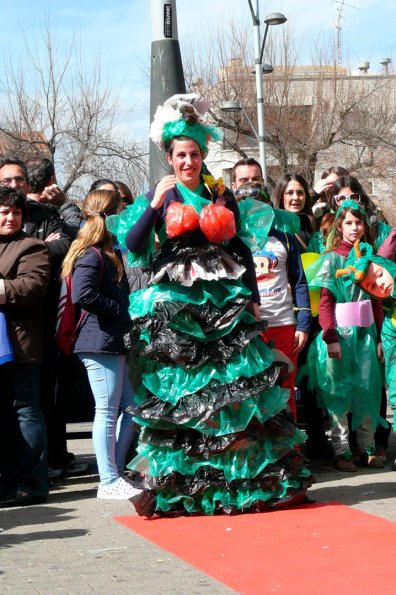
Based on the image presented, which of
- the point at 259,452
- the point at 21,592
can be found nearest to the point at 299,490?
the point at 259,452

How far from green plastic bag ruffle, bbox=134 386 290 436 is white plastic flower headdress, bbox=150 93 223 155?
150 centimetres

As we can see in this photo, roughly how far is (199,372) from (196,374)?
2 cm

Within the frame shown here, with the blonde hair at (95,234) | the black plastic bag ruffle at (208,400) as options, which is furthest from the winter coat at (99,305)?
the black plastic bag ruffle at (208,400)

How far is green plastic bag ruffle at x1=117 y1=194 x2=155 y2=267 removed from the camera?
612cm

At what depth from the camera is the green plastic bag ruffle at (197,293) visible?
603 cm

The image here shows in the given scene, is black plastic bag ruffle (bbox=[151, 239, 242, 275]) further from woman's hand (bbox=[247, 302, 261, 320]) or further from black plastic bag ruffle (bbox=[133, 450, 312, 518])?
black plastic bag ruffle (bbox=[133, 450, 312, 518])

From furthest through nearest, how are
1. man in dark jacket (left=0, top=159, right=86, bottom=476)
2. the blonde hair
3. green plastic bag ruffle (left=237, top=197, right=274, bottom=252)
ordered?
man in dark jacket (left=0, top=159, right=86, bottom=476), the blonde hair, green plastic bag ruffle (left=237, top=197, right=274, bottom=252)

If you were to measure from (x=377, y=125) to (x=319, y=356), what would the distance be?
2846cm

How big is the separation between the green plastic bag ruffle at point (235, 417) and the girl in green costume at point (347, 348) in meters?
1.49

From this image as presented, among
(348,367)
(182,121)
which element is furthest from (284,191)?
(182,121)

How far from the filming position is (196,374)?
19.8ft

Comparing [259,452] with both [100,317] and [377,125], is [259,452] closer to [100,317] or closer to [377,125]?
[100,317]

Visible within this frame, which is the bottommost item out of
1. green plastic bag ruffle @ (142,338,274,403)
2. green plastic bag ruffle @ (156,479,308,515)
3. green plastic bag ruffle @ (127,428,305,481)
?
green plastic bag ruffle @ (156,479,308,515)

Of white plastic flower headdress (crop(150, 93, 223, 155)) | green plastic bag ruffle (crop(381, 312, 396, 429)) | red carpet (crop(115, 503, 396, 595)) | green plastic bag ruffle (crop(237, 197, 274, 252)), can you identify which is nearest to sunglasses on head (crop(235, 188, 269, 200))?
green plastic bag ruffle (crop(237, 197, 274, 252))
